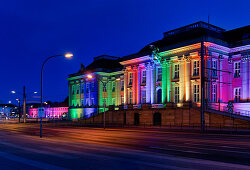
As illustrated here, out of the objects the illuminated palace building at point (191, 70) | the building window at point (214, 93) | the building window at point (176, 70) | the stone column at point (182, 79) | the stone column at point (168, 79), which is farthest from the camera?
the stone column at point (168, 79)

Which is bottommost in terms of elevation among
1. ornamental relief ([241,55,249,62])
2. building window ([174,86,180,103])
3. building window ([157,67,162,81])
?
building window ([174,86,180,103])

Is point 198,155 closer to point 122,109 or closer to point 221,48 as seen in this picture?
point 221,48

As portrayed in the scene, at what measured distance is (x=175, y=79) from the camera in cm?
5125

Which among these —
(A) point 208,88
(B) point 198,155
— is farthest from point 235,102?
(B) point 198,155

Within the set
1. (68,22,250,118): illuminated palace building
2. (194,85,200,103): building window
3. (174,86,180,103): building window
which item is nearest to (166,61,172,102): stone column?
(68,22,250,118): illuminated palace building

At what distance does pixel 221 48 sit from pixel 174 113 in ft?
44.4

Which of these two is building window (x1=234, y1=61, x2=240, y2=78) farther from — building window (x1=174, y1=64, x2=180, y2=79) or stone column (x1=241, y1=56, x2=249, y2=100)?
building window (x1=174, y1=64, x2=180, y2=79)

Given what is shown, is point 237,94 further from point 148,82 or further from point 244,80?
point 148,82

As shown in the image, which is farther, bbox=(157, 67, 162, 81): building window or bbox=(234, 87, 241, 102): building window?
bbox=(157, 67, 162, 81): building window

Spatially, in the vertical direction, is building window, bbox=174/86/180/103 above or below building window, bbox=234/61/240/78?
below

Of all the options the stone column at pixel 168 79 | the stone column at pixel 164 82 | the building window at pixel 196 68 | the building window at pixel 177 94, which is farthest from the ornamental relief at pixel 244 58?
the stone column at pixel 164 82

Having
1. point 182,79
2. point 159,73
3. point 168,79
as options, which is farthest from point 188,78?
point 159,73

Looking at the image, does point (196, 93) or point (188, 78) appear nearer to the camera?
point (196, 93)

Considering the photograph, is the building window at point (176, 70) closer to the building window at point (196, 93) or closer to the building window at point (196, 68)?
the building window at point (196, 68)
